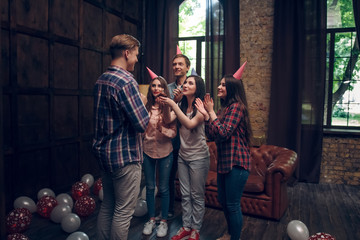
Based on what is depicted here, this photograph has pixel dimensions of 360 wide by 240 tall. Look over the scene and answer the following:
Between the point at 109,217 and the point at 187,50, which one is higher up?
the point at 187,50

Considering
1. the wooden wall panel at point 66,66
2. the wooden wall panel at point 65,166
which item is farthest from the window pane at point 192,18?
the wooden wall panel at point 65,166

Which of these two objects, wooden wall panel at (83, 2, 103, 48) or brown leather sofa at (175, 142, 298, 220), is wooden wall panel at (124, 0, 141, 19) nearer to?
wooden wall panel at (83, 2, 103, 48)

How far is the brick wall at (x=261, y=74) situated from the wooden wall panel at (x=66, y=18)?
259 cm

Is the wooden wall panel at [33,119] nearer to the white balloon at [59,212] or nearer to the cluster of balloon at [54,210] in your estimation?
the cluster of balloon at [54,210]

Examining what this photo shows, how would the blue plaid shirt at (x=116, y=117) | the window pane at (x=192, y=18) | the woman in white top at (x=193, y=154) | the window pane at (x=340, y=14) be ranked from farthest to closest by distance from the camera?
the window pane at (x=192, y=18)
the window pane at (x=340, y=14)
the woman in white top at (x=193, y=154)
the blue plaid shirt at (x=116, y=117)

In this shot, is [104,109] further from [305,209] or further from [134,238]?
[305,209]

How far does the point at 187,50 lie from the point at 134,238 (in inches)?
147

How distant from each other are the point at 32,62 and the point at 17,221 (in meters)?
1.68

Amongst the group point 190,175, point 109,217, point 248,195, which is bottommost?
point 248,195

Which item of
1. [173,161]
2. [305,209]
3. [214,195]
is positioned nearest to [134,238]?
[173,161]

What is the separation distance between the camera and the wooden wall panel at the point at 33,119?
10.7ft

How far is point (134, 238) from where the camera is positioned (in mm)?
2713

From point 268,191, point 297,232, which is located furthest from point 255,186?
point 297,232

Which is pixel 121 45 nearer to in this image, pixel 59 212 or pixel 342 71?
pixel 59 212
